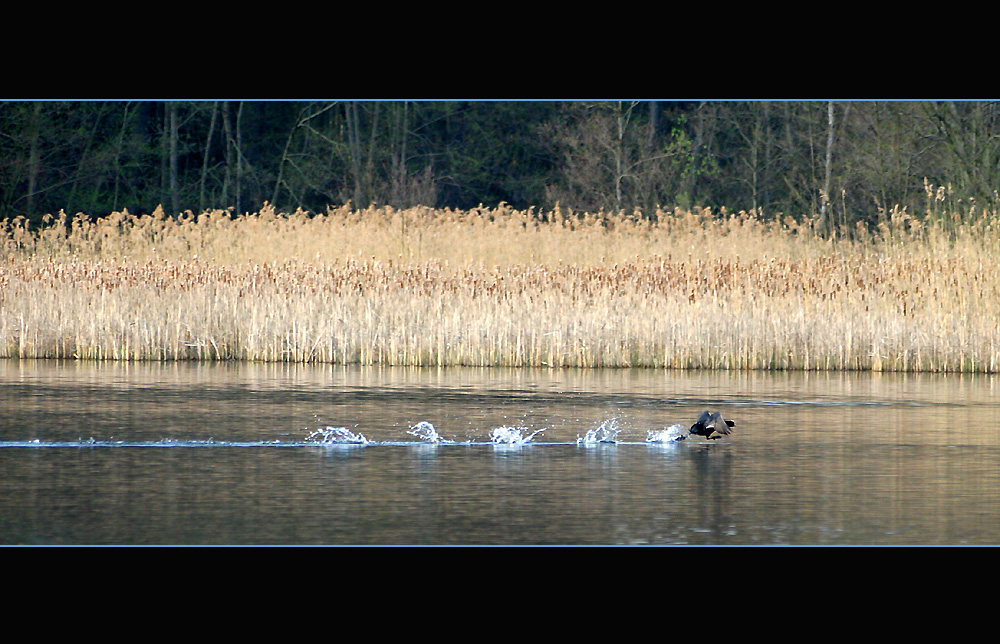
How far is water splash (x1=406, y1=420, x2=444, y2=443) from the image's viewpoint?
33.3 ft

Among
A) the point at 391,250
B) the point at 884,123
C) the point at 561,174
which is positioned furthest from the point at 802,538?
the point at 561,174

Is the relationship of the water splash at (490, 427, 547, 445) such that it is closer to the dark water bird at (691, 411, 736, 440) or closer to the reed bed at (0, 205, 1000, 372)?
the dark water bird at (691, 411, 736, 440)

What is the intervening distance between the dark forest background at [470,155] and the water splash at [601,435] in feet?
53.0

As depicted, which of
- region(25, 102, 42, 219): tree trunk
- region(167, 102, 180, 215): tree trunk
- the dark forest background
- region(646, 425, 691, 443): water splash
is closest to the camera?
region(646, 425, 691, 443): water splash

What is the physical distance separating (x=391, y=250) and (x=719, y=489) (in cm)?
1454

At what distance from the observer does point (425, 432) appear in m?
10.4

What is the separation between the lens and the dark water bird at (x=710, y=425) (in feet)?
33.3

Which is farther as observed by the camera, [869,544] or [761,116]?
[761,116]

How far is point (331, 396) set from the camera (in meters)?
12.9

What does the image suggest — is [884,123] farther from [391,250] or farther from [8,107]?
[8,107]

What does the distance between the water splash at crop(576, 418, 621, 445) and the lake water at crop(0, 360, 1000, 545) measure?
32 millimetres

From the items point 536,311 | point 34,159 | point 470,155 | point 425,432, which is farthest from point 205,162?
point 425,432

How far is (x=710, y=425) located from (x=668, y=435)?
1.59 feet

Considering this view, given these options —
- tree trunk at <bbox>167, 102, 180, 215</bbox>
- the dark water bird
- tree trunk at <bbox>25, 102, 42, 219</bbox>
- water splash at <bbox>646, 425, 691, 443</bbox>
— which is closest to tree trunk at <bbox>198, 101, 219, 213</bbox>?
tree trunk at <bbox>167, 102, 180, 215</bbox>
